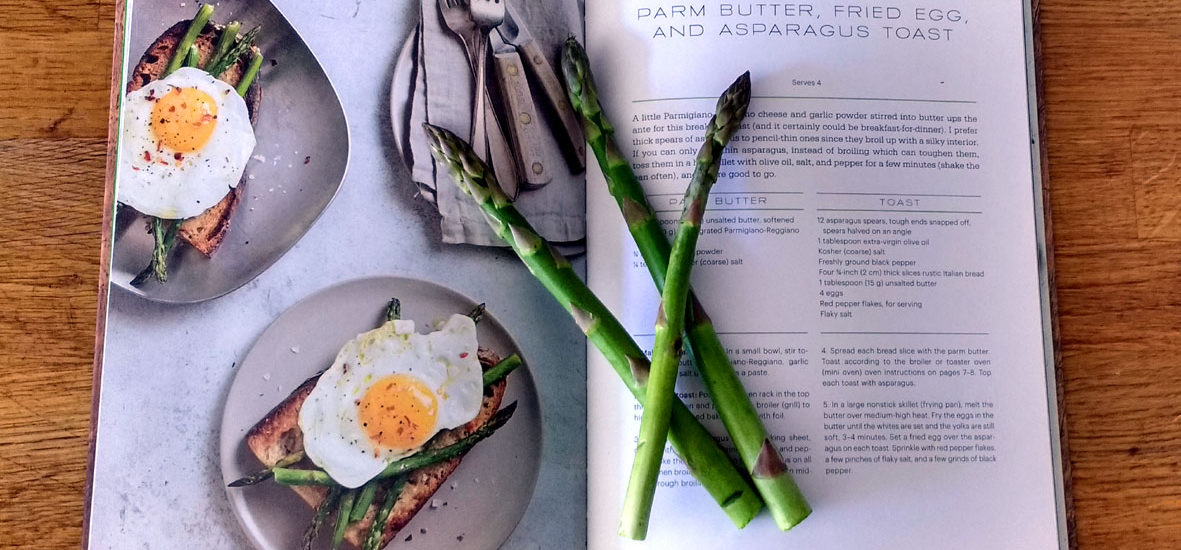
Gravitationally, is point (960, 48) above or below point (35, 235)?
above

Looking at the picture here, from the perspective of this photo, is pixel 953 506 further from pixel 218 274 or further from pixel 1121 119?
pixel 218 274

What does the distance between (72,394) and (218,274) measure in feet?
0.49

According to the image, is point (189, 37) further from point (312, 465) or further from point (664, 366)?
point (664, 366)

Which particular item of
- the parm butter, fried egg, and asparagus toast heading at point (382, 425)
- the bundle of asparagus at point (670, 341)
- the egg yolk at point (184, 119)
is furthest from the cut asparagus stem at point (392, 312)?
the egg yolk at point (184, 119)

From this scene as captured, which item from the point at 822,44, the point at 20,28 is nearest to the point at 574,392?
the point at 822,44

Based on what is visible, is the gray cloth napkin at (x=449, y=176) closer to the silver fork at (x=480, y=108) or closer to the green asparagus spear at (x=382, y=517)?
the silver fork at (x=480, y=108)

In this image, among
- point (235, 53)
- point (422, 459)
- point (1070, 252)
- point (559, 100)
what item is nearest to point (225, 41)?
point (235, 53)

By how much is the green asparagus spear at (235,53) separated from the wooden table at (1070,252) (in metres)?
0.10

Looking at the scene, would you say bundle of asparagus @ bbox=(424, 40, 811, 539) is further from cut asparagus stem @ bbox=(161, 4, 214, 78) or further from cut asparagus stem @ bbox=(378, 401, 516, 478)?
cut asparagus stem @ bbox=(161, 4, 214, 78)

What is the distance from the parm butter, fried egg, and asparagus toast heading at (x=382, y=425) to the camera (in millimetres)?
646

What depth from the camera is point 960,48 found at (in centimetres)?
71

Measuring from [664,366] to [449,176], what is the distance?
0.25 meters

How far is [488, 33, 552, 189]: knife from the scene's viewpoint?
2.29ft

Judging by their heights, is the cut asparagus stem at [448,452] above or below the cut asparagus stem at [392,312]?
below
